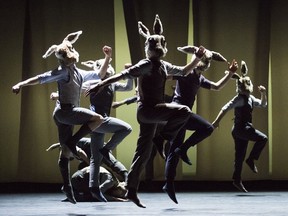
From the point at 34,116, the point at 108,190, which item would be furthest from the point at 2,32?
the point at 108,190

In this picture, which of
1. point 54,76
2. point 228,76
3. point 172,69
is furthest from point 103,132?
point 228,76

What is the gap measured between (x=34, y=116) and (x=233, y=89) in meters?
2.66

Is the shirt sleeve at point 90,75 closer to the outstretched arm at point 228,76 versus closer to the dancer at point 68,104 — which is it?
the dancer at point 68,104

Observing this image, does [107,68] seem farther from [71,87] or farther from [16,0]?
[16,0]

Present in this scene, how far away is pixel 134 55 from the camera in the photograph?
7.86 metres

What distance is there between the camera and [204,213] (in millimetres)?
5074

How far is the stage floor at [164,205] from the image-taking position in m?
5.18

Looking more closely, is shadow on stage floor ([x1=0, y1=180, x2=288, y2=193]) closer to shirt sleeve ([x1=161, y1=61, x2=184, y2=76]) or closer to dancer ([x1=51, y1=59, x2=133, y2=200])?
dancer ([x1=51, y1=59, x2=133, y2=200])

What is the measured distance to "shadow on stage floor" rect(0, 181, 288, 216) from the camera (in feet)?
17.1

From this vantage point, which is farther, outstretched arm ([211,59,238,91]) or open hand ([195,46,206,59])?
outstretched arm ([211,59,238,91])

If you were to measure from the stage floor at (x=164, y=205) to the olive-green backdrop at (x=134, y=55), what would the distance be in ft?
4.55

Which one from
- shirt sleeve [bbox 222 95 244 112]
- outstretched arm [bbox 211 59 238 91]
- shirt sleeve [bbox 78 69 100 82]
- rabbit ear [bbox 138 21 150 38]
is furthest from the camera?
shirt sleeve [bbox 222 95 244 112]

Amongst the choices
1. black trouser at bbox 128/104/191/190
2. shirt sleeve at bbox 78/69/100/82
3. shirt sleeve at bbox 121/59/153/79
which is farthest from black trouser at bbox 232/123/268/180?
shirt sleeve at bbox 121/59/153/79

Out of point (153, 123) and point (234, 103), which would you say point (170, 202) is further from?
point (153, 123)
